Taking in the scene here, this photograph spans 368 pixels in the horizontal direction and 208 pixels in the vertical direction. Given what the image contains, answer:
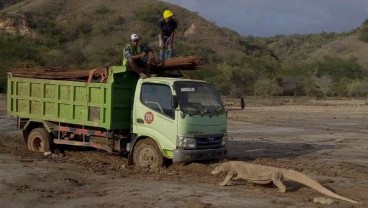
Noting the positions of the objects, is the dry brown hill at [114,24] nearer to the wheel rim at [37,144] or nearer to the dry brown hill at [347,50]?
the dry brown hill at [347,50]

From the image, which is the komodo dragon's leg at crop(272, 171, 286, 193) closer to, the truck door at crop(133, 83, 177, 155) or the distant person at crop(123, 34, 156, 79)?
the truck door at crop(133, 83, 177, 155)

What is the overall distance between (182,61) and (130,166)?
Answer: 270 cm

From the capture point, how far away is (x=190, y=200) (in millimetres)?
10398

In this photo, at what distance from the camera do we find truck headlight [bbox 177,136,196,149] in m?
13.1

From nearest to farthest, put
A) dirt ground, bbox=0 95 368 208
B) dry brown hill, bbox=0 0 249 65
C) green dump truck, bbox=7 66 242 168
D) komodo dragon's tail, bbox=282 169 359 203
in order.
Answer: dirt ground, bbox=0 95 368 208, komodo dragon's tail, bbox=282 169 359 203, green dump truck, bbox=7 66 242 168, dry brown hill, bbox=0 0 249 65

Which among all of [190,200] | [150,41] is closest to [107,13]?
[150,41]

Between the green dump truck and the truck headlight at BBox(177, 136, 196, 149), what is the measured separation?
21 mm

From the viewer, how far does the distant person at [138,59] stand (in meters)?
13.9

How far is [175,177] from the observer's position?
12.7 metres

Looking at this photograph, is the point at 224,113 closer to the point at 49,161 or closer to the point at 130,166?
the point at 130,166

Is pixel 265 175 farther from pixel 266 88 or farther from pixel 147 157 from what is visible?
pixel 266 88

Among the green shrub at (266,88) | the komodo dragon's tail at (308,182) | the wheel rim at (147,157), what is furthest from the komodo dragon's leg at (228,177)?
the green shrub at (266,88)

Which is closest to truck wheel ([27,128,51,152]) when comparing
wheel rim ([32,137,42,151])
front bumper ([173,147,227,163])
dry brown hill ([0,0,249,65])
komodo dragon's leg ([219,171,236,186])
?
wheel rim ([32,137,42,151])

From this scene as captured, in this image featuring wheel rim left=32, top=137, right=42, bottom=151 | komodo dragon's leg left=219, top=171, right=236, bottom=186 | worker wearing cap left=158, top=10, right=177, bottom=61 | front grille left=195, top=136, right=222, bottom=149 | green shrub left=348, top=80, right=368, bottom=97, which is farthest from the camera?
green shrub left=348, top=80, right=368, bottom=97
